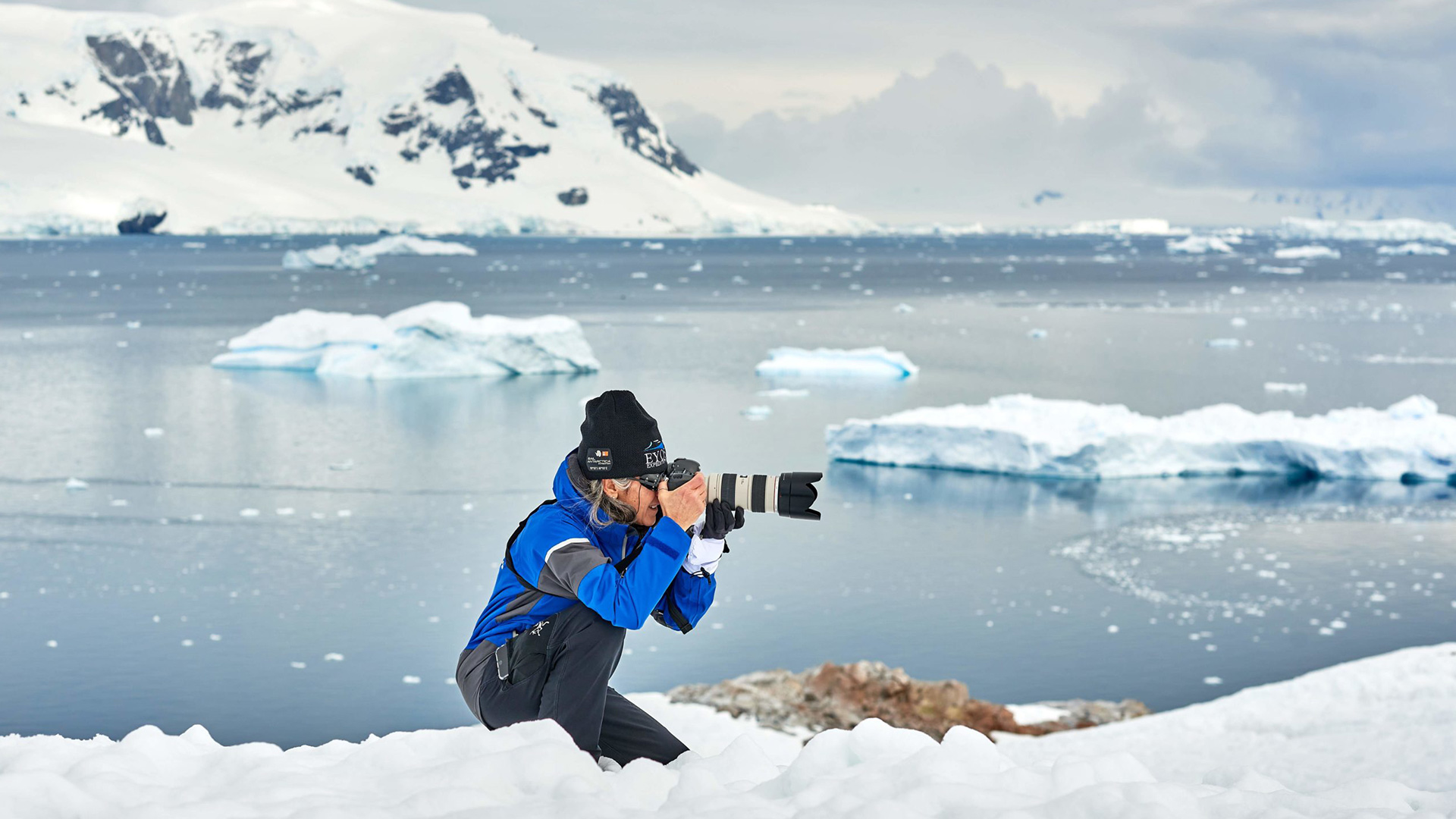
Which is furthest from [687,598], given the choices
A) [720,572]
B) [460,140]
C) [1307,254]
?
[460,140]

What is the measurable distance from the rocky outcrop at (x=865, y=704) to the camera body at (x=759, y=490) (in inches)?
189

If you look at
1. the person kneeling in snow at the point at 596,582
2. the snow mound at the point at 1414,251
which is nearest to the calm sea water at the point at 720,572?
the person kneeling in snow at the point at 596,582

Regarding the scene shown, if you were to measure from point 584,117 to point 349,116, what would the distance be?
97.5 ft

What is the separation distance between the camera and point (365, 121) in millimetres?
152000

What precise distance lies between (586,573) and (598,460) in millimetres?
302

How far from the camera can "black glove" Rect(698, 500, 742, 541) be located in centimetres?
350

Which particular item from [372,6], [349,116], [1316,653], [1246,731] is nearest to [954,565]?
[1316,653]

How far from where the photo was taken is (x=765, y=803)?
3.34 meters

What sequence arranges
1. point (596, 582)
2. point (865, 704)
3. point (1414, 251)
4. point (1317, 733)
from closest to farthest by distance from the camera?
point (596, 582)
point (1317, 733)
point (865, 704)
point (1414, 251)

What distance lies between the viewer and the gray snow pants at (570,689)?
11.8ft

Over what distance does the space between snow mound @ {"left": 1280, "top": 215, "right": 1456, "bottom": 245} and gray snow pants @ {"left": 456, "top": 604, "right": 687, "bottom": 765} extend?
15772 centimetres

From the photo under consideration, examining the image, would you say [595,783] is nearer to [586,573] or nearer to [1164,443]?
[586,573]

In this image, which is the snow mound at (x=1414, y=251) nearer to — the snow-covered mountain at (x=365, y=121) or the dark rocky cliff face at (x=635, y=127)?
the snow-covered mountain at (x=365, y=121)

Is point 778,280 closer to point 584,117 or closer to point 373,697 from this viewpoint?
point 373,697
